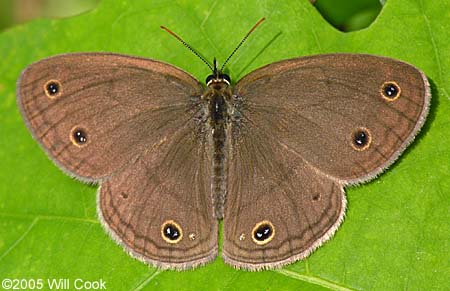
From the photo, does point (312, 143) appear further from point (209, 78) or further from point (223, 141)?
point (209, 78)

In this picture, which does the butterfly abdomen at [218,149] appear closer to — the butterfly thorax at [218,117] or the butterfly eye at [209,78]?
the butterfly thorax at [218,117]

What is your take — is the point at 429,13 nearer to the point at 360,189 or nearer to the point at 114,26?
the point at 360,189

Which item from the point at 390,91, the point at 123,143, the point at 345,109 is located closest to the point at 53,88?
the point at 123,143

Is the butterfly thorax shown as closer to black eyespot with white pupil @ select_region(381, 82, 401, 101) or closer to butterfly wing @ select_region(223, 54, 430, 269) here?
butterfly wing @ select_region(223, 54, 430, 269)

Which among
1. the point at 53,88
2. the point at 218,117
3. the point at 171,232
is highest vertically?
the point at 53,88

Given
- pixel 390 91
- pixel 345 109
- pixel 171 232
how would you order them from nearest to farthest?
pixel 390 91 < pixel 345 109 < pixel 171 232

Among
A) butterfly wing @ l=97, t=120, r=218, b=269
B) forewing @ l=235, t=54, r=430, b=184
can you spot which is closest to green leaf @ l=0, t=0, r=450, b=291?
butterfly wing @ l=97, t=120, r=218, b=269

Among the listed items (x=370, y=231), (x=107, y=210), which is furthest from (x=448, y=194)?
(x=107, y=210)
